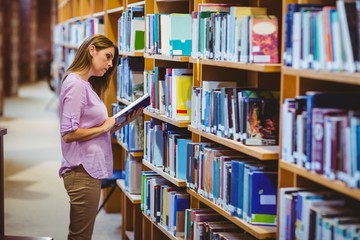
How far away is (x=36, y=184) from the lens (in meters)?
Result: 7.50

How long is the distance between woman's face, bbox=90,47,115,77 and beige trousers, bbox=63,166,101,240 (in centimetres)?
58

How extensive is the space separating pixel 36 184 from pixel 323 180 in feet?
17.7

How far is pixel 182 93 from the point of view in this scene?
165 inches

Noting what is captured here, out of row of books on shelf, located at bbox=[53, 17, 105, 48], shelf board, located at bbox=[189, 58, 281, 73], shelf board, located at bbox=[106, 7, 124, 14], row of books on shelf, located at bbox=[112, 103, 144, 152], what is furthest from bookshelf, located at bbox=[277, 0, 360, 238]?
row of books on shelf, located at bbox=[53, 17, 105, 48]

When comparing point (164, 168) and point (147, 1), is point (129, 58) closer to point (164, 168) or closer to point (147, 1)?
point (147, 1)

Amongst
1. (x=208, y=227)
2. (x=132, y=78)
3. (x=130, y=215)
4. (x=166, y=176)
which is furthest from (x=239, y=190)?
(x=130, y=215)

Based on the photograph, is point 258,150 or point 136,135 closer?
point 258,150

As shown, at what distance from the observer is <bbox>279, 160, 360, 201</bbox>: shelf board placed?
2414mm

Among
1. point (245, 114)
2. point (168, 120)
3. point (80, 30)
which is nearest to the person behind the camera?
point (245, 114)

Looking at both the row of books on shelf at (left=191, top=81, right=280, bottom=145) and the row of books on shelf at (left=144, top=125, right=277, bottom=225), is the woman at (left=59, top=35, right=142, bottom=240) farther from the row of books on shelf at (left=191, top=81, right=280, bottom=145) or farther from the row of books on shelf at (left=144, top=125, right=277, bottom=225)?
the row of books on shelf at (left=191, top=81, right=280, bottom=145)

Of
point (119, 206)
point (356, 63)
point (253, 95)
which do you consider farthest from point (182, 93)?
point (119, 206)

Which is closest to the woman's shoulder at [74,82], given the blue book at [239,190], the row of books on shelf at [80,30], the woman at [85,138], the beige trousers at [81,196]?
the woman at [85,138]

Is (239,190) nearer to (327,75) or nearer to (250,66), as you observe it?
(250,66)

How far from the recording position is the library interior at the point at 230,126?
8.41ft
